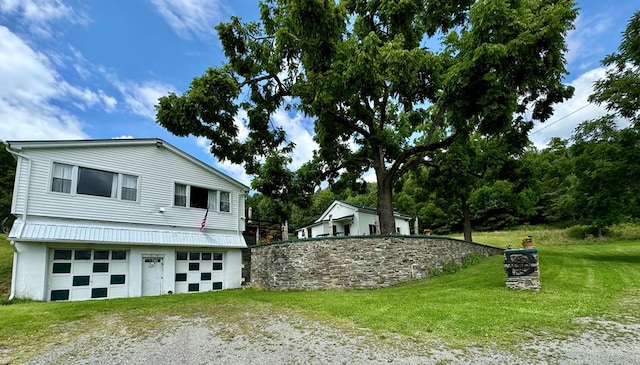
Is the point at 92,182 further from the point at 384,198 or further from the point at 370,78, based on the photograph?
the point at 384,198

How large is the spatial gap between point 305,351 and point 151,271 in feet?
36.4

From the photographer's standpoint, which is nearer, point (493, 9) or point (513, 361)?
point (513, 361)

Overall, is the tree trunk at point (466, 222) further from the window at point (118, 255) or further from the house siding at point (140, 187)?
the window at point (118, 255)

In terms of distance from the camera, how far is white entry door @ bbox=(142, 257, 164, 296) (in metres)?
13.0

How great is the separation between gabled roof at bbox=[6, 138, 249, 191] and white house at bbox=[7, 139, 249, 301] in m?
0.03

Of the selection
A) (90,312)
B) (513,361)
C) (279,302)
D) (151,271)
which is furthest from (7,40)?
(513,361)

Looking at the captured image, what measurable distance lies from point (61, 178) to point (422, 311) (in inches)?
530

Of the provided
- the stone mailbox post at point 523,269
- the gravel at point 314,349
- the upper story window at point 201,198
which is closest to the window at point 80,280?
the upper story window at point 201,198

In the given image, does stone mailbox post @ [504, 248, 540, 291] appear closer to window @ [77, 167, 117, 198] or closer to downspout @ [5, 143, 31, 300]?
window @ [77, 167, 117, 198]

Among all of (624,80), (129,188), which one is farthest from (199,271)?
(624,80)

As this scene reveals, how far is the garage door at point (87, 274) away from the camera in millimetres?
11133

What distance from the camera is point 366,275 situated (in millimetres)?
11734

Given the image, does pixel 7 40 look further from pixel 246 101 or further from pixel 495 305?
pixel 495 305

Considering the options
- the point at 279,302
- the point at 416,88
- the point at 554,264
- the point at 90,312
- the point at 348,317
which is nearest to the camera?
the point at 348,317
